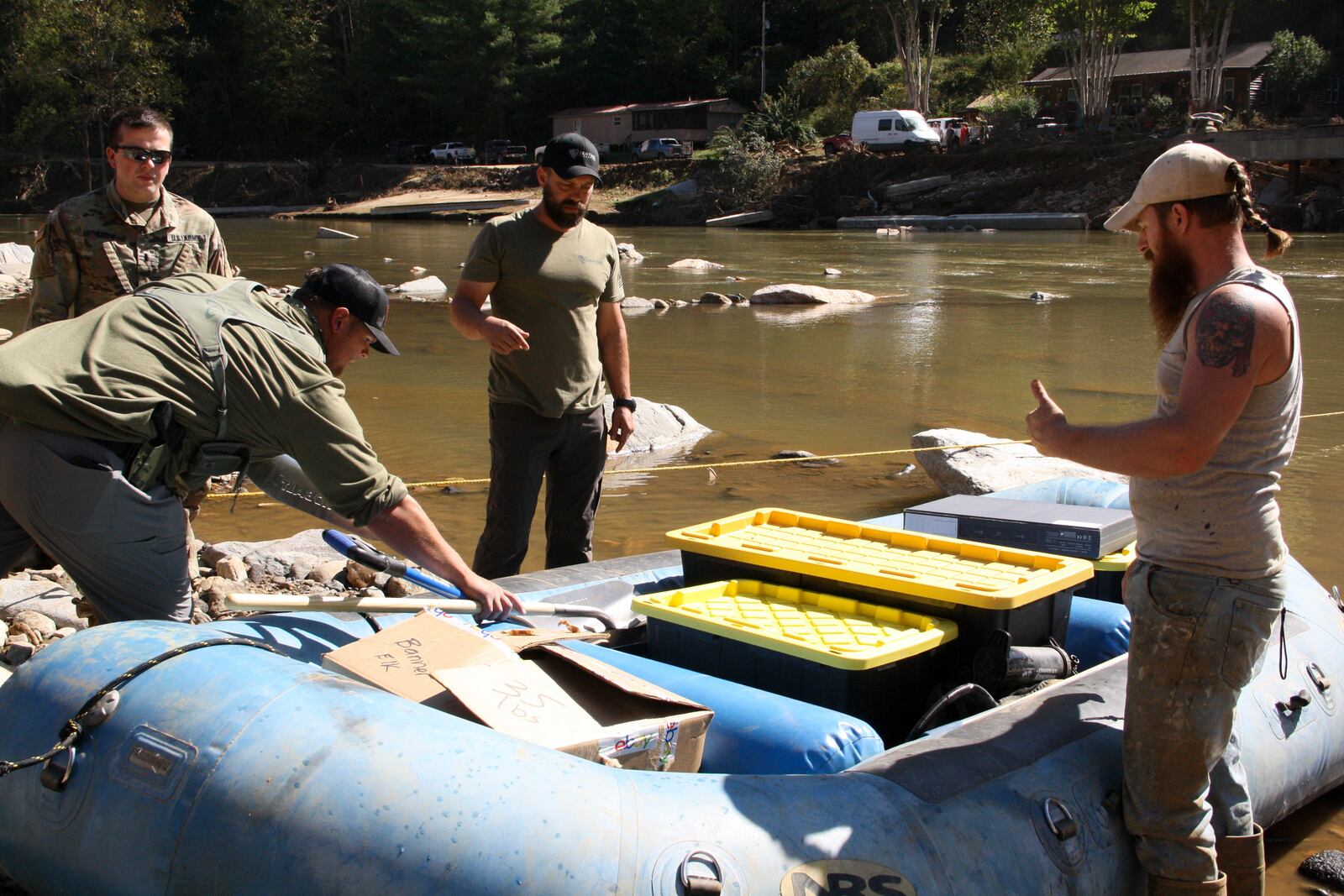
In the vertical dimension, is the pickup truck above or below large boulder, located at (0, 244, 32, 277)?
above

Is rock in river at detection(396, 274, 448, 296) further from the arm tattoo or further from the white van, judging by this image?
the white van

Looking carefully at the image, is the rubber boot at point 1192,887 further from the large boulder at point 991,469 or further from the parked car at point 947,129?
the parked car at point 947,129

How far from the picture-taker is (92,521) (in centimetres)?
300

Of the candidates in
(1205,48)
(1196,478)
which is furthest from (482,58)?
(1196,478)

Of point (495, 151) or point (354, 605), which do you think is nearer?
point (354, 605)

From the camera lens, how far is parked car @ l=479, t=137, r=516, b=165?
2179 inches

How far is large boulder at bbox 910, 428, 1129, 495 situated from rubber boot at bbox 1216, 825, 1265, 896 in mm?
4352

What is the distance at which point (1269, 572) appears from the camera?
2639mm

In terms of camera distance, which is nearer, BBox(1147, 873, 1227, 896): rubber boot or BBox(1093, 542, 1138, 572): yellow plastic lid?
BBox(1147, 873, 1227, 896): rubber boot

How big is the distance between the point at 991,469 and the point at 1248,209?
4.88 meters

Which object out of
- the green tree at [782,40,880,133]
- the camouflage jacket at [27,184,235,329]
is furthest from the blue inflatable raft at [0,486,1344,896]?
the green tree at [782,40,880,133]

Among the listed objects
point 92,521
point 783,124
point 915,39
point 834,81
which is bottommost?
point 92,521

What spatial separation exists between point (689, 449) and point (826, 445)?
3.45 feet

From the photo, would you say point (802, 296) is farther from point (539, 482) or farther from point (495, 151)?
point (495, 151)
